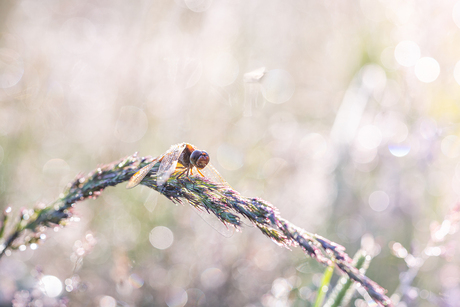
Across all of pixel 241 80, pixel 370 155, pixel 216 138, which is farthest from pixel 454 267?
pixel 241 80

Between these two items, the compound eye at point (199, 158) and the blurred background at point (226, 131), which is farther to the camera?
the blurred background at point (226, 131)

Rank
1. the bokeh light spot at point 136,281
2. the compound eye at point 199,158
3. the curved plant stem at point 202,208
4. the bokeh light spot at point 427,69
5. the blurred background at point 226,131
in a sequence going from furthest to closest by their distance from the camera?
the bokeh light spot at point 427,69
the blurred background at point 226,131
the bokeh light spot at point 136,281
the compound eye at point 199,158
the curved plant stem at point 202,208

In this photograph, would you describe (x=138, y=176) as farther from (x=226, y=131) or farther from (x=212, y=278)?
(x=226, y=131)

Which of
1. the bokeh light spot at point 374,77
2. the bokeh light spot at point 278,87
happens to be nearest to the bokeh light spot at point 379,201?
the bokeh light spot at point 374,77

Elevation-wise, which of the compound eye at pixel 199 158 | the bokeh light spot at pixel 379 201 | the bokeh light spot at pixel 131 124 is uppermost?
the compound eye at pixel 199 158

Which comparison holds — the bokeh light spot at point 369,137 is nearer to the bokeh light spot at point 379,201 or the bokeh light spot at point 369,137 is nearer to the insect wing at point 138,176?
the bokeh light spot at point 379,201

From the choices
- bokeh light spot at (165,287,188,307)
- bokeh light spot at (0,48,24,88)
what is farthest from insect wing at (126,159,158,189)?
bokeh light spot at (0,48,24,88)

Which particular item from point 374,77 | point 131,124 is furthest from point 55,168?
point 374,77

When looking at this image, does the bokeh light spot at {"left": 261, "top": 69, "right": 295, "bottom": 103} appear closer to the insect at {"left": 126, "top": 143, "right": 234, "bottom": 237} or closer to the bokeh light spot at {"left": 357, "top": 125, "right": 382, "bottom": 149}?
the bokeh light spot at {"left": 357, "top": 125, "right": 382, "bottom": 149}
